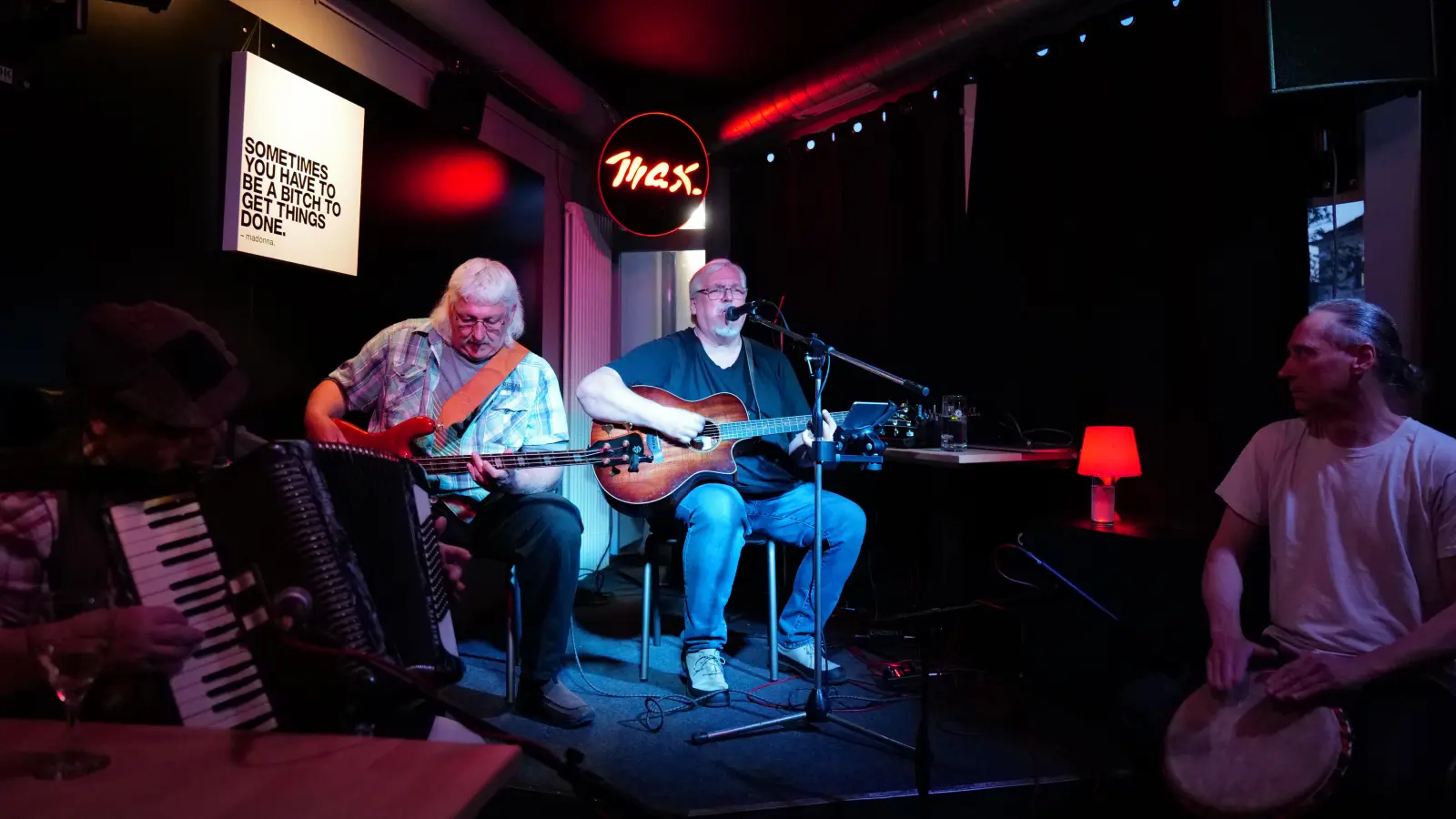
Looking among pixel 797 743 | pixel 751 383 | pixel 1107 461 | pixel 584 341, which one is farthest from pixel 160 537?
pixel 584 341

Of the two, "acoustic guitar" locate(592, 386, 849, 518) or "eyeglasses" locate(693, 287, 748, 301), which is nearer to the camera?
"acoustic guitar" locate(592, 386, 849, 518)

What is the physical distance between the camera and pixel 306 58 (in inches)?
114

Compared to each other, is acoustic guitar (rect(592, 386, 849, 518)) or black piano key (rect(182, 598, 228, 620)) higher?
acoustic guitar (rect(592, 386, 849, 518))

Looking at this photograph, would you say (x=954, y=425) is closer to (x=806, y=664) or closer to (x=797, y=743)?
(x=806, y=664)

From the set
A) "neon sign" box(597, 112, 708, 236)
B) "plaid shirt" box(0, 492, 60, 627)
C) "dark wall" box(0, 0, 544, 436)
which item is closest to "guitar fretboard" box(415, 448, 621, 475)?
"dark wall" box(0, 0, 544, 436)

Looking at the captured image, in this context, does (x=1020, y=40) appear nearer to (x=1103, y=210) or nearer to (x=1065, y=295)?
(x=1103, y=210)

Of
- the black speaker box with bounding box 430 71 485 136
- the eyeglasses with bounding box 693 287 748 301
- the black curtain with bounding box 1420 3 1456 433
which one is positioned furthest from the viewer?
the black speaker box with bounding box 430 71 485 136

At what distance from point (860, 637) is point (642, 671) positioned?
1.14 meters

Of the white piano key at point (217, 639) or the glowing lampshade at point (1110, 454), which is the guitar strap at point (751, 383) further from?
the white piano key at point (217, 639)

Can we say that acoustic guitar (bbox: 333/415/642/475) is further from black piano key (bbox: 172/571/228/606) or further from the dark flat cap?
black piano key (bbox: 172/571/228/606)

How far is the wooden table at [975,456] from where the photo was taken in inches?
115

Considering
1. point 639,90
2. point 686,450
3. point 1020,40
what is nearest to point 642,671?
point 686,450

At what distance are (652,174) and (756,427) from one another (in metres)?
2.15

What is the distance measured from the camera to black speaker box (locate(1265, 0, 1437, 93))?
7.41ft
